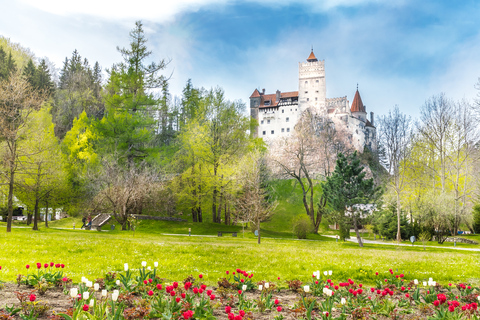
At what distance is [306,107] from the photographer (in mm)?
82125

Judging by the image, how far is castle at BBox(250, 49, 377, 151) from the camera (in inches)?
3339

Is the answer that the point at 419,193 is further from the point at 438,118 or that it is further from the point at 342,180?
the point at 342,180

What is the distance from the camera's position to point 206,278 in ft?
27.6

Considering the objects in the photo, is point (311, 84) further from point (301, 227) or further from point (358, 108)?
point (301, 227)

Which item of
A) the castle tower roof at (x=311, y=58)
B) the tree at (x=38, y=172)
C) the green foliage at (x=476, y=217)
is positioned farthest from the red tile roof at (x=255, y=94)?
the tree at (x=38, y=172)

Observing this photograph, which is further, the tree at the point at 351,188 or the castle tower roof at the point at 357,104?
the castle tower roof at the point at 357,104

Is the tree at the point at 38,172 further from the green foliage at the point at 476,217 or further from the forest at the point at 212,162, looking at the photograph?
the green foliage at the point at 476,217

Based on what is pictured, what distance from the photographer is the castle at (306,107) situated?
8481 centimetres

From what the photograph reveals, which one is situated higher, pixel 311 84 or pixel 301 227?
pixel 311 84

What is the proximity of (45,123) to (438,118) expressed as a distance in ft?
145

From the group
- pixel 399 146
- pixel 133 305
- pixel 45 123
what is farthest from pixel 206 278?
pixel 45 123

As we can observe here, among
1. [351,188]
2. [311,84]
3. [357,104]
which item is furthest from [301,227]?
[357,104]

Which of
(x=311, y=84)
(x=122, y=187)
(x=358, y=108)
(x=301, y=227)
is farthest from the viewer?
(x=358, y=108)

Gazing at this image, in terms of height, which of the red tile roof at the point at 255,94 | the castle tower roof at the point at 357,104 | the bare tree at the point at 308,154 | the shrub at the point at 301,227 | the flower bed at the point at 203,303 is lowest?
the shrub at the point at 301,227
